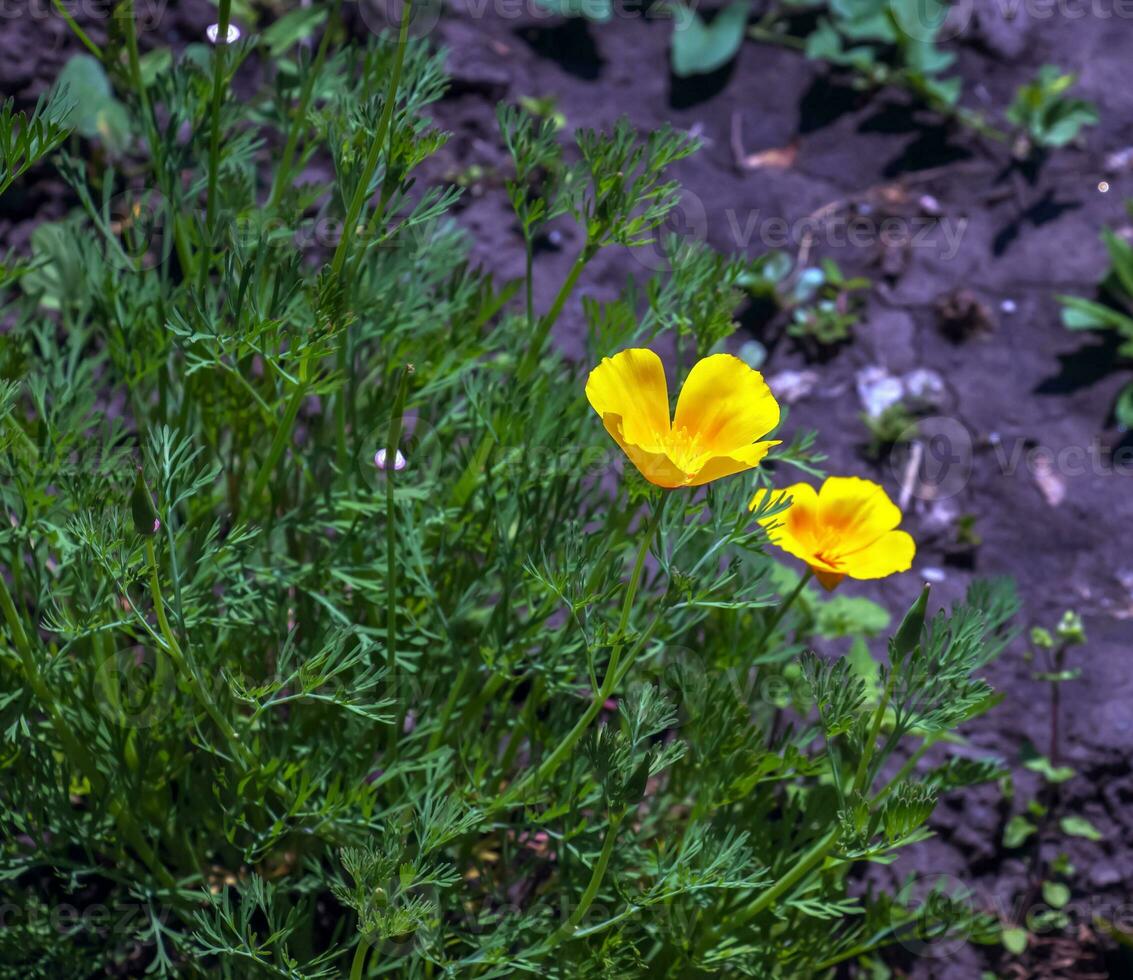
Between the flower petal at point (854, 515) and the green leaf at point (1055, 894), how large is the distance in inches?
38.7

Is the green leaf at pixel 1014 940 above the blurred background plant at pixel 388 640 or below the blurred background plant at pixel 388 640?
below

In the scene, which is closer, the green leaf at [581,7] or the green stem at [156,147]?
the green stem at [156,147]

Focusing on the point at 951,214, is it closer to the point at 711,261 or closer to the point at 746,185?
the point at 746,185

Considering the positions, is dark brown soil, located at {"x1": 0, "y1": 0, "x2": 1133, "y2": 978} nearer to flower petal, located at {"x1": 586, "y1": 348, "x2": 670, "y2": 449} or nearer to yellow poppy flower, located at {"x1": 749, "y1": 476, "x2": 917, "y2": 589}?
yellow poppy flower, located at {"x1": 749, "y1": 476, "x2": 917, "y2": 589}

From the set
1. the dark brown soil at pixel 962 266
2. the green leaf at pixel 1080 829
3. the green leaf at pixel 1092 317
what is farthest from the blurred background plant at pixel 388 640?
the green leaf at pixel 1092 317

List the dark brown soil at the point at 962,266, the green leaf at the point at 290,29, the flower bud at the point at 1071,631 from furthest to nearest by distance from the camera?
the green leaf at the point at 290,29
the dark brown soil at the point at 962,266
the flower bud at the point at 1071,631

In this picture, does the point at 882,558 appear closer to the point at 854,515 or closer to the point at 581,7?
the point at 854,515

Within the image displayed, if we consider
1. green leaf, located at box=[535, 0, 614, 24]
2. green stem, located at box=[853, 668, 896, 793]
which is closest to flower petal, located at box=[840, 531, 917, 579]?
green stem, located at box=[853, 668, 896, 793]

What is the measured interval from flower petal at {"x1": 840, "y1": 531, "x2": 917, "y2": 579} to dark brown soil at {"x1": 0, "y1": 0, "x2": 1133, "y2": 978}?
0.87 metres

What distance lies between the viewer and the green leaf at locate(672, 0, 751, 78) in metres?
3.90

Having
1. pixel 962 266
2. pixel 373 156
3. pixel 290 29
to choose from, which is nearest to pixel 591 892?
pixel 373 156

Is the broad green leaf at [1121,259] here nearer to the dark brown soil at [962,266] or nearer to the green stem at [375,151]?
the dark brown soil at [962,266]

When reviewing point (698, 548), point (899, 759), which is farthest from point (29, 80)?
point (899, 759)

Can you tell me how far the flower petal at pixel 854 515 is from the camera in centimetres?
187
